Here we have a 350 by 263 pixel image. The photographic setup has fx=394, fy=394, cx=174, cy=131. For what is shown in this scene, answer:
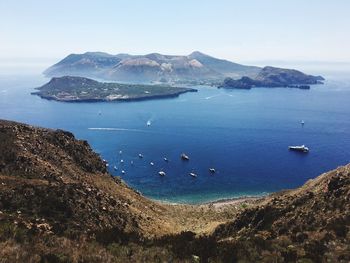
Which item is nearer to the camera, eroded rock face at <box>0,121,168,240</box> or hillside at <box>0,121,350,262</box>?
hillside at <box>0,121,350,262</box>

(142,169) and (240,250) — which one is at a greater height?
(240,250)

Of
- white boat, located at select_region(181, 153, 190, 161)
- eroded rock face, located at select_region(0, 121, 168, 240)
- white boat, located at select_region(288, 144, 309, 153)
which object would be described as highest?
eroded rock face, located at select_region(0, 121, 168, 240)

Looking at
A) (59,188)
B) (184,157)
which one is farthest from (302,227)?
(184,157)

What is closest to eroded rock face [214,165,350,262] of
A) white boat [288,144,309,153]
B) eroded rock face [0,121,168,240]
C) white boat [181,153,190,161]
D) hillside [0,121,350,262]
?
hillside [0,121,350,262]

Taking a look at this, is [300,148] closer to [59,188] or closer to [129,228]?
[129,228]

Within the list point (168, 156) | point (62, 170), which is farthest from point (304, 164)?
point (62, 170)

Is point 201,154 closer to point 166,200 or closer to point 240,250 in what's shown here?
point 166,200

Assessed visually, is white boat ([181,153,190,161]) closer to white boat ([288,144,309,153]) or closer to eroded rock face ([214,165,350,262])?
white boat ([288,144,309,153])

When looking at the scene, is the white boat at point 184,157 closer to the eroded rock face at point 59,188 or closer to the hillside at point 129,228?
the eroded rock face at point 59,188
